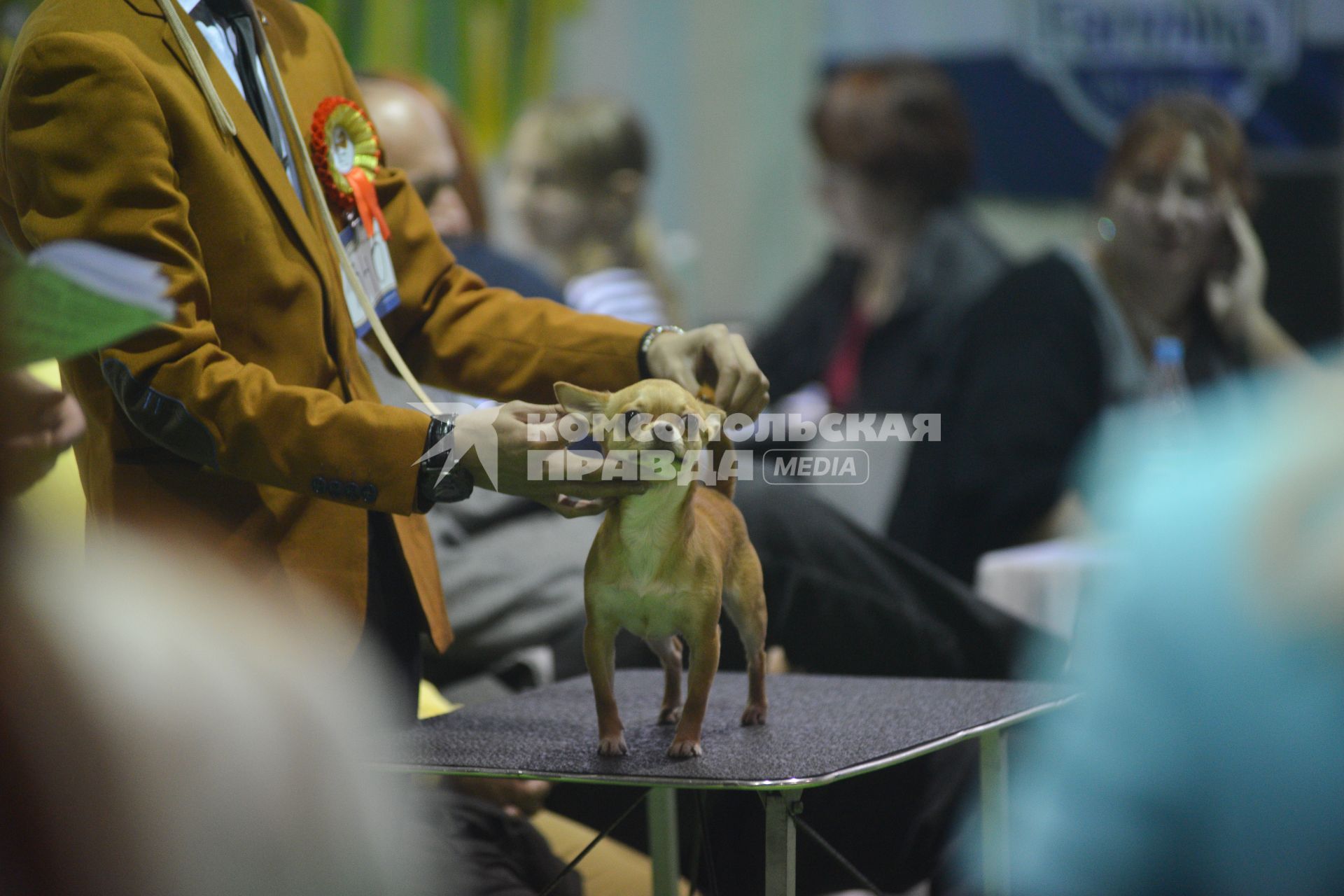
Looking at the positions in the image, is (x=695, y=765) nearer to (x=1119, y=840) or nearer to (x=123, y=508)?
(x=1119, y=840)

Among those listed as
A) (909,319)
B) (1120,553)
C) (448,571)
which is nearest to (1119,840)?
(1120,553)

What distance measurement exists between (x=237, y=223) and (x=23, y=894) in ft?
2.12

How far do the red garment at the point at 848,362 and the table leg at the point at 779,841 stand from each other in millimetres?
2670

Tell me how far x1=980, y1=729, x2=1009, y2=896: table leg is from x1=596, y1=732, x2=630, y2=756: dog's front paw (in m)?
0.39

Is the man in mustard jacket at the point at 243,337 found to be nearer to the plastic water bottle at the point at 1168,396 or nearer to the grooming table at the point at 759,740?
the grooming table at the point at 759,740

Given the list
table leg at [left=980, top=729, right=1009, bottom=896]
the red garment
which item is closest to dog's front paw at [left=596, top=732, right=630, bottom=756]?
table leg at [left=980, top=729, right=1009, bottom=896]

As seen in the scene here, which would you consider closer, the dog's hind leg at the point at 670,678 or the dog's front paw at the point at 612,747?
the dog's front paw at the point at 612,747

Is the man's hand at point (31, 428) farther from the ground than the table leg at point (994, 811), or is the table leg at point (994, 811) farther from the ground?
the man's hand at point (31, 428)

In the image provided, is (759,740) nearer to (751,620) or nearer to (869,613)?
(751,620)

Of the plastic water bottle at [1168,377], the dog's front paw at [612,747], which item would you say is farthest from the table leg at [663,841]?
the plastic water bottle at [1168,377]

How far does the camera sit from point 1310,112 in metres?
4.21

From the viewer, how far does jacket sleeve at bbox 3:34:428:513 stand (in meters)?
1.01

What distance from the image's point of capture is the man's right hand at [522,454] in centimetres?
102

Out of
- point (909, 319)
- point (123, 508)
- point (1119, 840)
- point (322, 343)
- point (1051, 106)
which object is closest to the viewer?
point (1119, 840)
